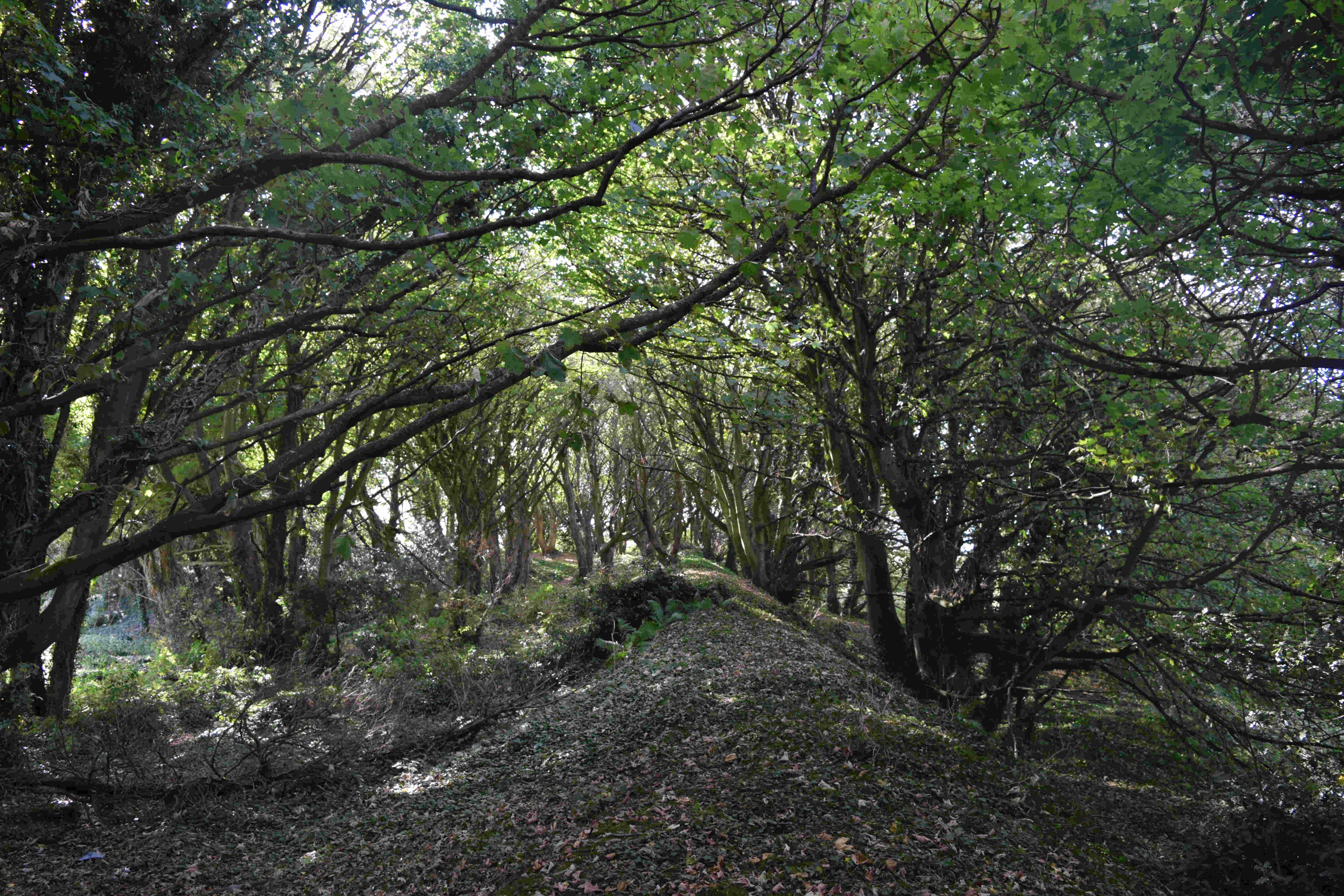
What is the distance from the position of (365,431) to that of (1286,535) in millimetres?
14955

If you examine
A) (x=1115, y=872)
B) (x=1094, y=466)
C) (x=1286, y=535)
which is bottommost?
(x=1115, y=872)

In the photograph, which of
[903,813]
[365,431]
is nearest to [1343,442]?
[903,813]

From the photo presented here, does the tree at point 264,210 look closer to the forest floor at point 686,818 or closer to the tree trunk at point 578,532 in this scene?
the forest floor at point 686,818

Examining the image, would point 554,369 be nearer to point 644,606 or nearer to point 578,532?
point 644,606

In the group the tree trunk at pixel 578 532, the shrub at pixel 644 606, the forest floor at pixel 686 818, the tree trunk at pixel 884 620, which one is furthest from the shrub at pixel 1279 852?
the tree trunk at pixel 578 532

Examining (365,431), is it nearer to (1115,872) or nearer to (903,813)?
(903,813)

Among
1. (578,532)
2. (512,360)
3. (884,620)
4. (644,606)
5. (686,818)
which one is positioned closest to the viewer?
(512,360)

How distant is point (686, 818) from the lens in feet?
15.1

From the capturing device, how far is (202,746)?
7.75 m

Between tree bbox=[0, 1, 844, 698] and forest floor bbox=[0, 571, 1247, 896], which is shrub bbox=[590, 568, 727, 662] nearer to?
forest floor bbox=[0, 571, 1247, 896]

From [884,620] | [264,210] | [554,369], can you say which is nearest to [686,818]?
[554,369]

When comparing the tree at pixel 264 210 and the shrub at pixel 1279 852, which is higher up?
the tree at pixel 264 210

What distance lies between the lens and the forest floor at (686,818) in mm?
4074


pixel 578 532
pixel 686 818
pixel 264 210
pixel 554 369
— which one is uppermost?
pixel 264 210
